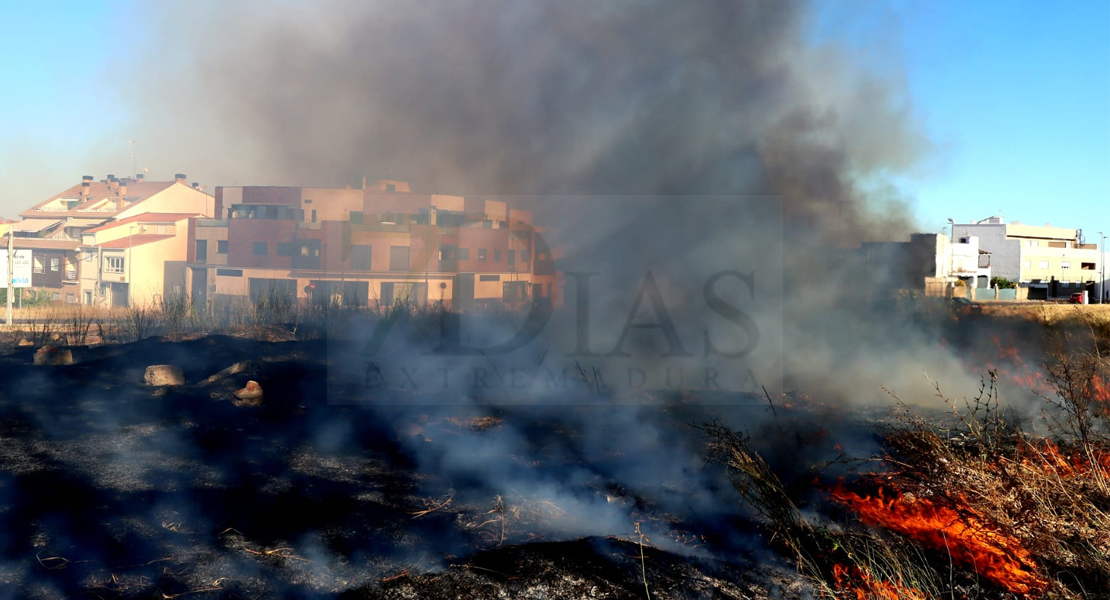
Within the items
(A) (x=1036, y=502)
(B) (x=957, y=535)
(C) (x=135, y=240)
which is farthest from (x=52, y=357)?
(C) (x=135, y=240)

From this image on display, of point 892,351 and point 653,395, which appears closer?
point 653,395

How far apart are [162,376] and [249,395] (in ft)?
4.10

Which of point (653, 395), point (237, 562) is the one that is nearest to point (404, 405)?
point (653, 395)

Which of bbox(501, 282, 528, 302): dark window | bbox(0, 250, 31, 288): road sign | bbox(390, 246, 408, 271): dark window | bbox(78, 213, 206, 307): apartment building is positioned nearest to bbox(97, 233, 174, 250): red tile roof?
bbox(78, 213, 206, 307): apartment building

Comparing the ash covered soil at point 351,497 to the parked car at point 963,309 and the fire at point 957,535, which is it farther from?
the parked car at point 963,309

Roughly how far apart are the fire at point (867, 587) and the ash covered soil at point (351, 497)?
10.7 inches

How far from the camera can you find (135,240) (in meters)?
37.8

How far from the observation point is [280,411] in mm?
6859

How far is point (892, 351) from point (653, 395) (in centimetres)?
362

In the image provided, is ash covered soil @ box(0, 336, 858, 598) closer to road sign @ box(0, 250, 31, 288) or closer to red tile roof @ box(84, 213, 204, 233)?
road sign @ box(0, 250, 31, 288)

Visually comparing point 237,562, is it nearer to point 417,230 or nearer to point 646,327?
point 646,327

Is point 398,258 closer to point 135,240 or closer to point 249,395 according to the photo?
point 135,240

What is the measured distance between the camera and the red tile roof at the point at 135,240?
37.3 meters


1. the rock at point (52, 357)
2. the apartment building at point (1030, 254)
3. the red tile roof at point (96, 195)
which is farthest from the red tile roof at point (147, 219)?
the apartment building at point (1030, 254)
